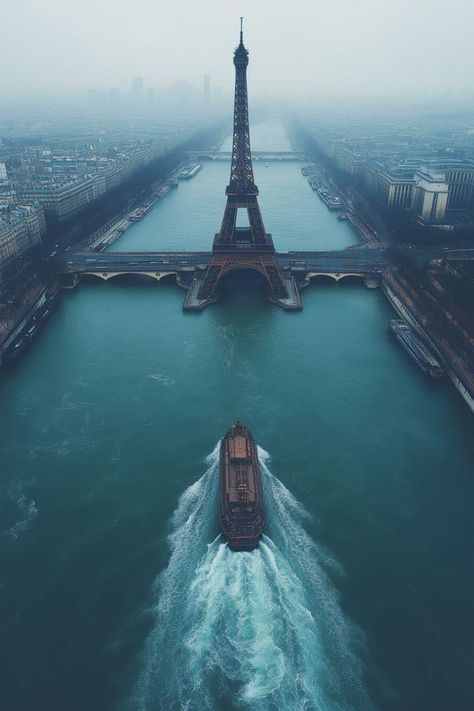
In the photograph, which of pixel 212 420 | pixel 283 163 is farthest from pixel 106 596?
pixel 283 163

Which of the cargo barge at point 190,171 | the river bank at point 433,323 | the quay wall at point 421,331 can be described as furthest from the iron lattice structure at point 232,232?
the cargo barge at point 190,171

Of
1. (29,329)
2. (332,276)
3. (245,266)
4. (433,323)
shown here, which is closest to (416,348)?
(433,323)

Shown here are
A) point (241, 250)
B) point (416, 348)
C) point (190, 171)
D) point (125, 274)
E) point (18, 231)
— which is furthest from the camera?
point (190, 171)

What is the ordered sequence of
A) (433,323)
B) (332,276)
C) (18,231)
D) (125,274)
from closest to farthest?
(433,323) < (332,276) < (125,274) < (18,231)

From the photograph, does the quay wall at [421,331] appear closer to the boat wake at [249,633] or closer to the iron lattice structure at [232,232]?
the iron lattice structure at [232,232]

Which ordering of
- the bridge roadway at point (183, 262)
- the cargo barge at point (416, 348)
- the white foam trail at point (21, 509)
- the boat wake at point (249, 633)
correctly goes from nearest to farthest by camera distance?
1. the boat wake at point (249, 633)
2. the white foam trail at point (21, 509)
3. the cargo barge at point (416, 348)
4. the bridge roadway at point (183, 262)

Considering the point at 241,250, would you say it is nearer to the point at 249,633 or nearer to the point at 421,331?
the point at 421,331
